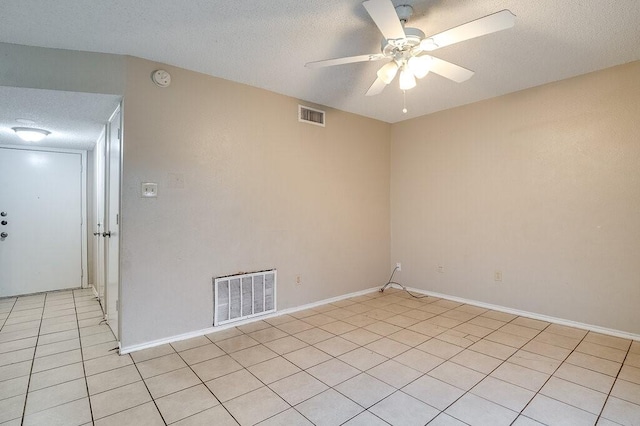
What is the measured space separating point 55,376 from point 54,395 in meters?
0.30

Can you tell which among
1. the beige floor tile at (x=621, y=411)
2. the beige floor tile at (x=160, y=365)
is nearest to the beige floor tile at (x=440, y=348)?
the beige floor tile at (x=621, y=411)

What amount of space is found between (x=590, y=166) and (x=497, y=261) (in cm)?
137

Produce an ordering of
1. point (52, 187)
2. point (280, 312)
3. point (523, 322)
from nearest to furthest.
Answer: point (523, 322), point (280, 312), point (52, 187)

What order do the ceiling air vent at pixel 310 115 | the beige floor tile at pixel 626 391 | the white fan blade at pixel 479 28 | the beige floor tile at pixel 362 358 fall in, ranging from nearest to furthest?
the white fan blade at pixel 479 28 < the beige floor tile at pixel 626 391 < the beige floor tile at pixel 362 358 < the ceiling air vent at pixel 310 115

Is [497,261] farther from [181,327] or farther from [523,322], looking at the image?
[181,327]

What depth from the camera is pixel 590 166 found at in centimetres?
315

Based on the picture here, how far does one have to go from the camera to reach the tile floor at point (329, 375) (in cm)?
189

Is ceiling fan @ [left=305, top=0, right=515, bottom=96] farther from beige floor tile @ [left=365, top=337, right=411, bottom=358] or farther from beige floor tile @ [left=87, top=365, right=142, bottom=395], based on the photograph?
beige floor tile @ [left=87, top=365, right=142, bottom=395]

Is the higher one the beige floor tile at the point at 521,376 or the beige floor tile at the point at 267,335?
the beige floor tile at the point at 521,376

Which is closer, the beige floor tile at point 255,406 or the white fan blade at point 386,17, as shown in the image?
the white fan blade at point 386,17

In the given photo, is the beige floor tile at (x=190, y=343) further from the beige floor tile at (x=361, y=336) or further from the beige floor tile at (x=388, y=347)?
the beige floor tile at (x=388, y=347)

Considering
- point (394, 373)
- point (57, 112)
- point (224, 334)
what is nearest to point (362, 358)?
point (394, 373)

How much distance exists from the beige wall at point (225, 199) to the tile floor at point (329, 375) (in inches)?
19.7

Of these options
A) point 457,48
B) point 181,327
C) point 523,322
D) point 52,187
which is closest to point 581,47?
point 457,48
